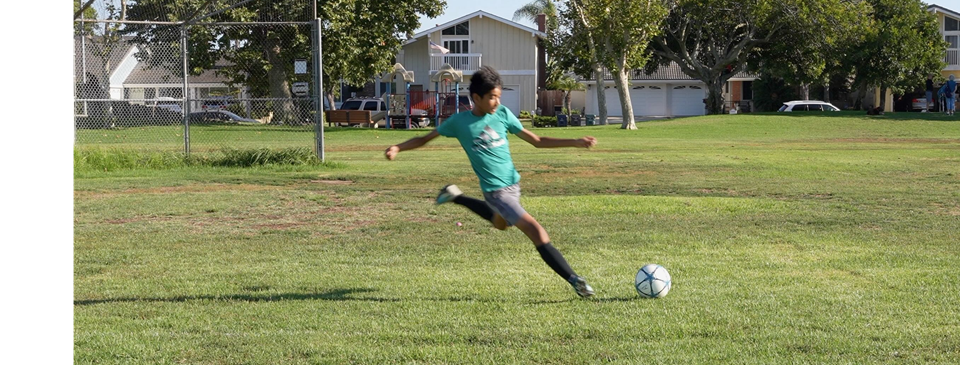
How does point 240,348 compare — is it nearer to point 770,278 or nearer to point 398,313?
point 398,313

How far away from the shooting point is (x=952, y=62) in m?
56.8

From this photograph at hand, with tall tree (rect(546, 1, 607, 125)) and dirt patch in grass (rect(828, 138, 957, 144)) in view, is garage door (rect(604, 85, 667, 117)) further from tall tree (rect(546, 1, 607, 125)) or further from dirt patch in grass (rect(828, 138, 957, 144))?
dirt patch in grass (rect(828, 138, 957, 144))

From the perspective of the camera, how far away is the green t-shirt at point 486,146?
6578 millimetres

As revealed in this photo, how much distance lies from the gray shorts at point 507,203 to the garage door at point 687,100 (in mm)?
57637

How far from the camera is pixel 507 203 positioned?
6.48m

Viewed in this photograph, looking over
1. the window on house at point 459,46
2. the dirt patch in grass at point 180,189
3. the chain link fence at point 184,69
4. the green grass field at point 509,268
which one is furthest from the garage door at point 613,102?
the dirt patch in grass at point 180,189

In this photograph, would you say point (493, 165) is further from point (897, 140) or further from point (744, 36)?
point (744, 36)

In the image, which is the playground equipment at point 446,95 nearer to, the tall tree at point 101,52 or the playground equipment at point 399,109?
the playground equipment at point 399,109

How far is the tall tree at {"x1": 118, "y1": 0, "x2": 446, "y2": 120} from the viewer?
62.7 feet

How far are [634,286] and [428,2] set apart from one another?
34.1 meters

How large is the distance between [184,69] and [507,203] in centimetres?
1224

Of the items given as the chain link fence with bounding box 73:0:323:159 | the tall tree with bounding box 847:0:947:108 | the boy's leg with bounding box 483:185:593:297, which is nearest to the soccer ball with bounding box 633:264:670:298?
the boy's leg with bounding box 483:185:593:297

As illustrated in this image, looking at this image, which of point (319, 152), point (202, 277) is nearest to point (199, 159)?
point (319, 152)

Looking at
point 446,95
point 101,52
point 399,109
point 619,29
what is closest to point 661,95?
point 446,95
